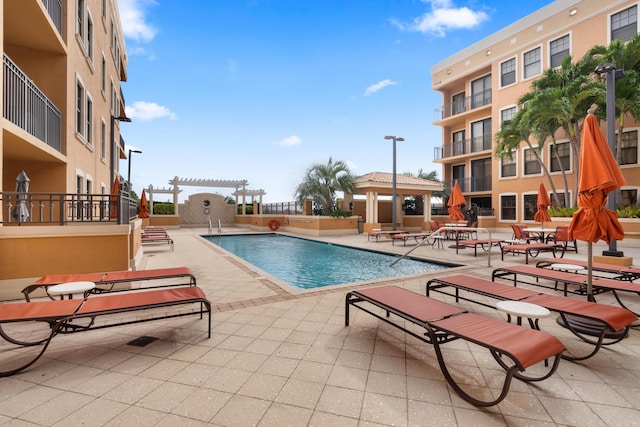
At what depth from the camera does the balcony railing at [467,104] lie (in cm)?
2379

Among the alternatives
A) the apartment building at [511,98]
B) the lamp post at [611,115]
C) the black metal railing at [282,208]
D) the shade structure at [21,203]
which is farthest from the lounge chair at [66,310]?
the apartment building at [511,98]

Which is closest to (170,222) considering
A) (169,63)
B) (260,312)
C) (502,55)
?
(169,63)

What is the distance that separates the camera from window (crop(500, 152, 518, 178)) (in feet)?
70.3

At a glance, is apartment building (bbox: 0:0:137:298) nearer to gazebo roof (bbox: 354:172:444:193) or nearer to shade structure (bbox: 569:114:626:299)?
shade structure (bbox: 569:114:626:299)

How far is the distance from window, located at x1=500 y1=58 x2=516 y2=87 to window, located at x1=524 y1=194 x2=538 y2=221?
810 cm

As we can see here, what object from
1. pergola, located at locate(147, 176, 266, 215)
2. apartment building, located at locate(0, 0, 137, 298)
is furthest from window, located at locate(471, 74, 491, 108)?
apartment building, located at locate(0, 0, 137, 298)

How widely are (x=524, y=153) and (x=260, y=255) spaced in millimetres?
19103

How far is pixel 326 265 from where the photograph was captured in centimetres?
1056

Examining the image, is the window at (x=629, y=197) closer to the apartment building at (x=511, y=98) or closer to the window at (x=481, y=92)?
the apartment building at (x=511, y=98)

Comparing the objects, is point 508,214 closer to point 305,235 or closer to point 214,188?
point 305,235

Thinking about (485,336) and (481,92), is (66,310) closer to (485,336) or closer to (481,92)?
(485,336)

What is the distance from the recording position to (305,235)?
2072 cm

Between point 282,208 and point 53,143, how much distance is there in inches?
770

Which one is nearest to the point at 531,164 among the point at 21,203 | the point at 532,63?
the point at 532,63
